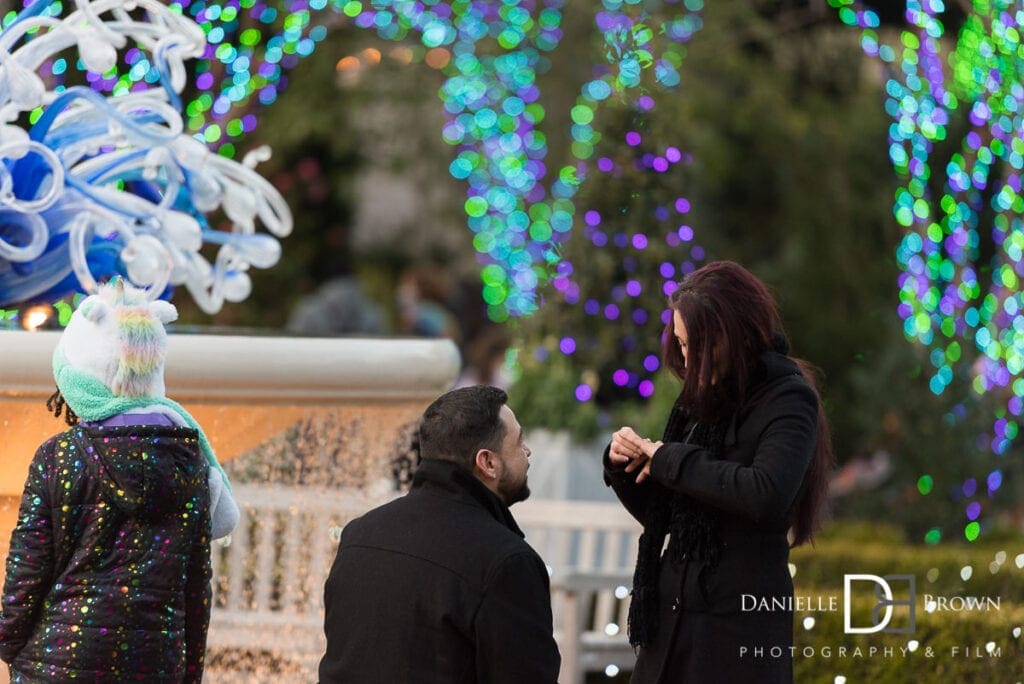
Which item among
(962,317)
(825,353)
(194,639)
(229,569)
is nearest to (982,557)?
(962,317)

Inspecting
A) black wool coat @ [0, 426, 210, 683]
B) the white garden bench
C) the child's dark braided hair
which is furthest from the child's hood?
the white garden bench

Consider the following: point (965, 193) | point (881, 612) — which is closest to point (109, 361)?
point (881, 612)

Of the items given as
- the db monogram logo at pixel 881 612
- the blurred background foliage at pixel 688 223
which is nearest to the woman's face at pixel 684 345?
the db monogram logo at pixel 881 612

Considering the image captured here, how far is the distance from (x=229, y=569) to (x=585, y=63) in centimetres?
778

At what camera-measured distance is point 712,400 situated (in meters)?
3.06

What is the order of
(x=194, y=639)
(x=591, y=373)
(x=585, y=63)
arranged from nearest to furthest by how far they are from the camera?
1. (x=194, y=639)
2. (x=591, y=373)
3. (x=585, y=63)

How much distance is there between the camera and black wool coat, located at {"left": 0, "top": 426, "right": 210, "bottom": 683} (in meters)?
2.97

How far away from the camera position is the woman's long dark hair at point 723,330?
301cm

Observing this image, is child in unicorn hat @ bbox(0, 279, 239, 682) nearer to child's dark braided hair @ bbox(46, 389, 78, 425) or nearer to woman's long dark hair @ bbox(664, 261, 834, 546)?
child's dark braided hair @ bbox(46, 389, 78, 425)

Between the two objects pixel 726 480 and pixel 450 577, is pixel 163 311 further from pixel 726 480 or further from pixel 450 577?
pixel 726 480

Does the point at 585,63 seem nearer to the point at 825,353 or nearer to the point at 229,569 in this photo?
the point at 825,353

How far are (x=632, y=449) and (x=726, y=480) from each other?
8.8 inches

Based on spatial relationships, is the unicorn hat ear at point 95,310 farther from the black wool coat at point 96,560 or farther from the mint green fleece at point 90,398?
the black wool coat at point 96,560

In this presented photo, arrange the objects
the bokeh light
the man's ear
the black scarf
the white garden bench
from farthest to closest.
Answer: the bokeh light
the white garden bench
the black scarf
the man's ear
